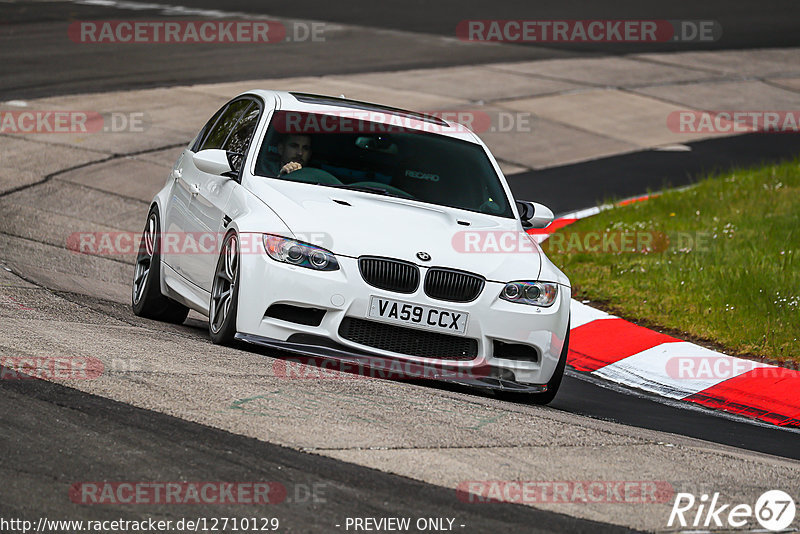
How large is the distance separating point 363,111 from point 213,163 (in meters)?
1.27

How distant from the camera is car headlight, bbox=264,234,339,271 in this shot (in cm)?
689

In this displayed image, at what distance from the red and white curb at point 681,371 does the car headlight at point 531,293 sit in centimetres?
156

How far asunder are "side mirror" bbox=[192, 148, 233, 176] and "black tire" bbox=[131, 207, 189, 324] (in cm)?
101

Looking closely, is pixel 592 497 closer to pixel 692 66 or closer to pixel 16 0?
pixel 692 66

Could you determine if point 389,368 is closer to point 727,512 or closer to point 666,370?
point 727,512

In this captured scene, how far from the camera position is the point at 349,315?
6832 mm

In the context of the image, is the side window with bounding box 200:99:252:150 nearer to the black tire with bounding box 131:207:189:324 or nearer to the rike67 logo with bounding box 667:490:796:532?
the black tire with bounding box 131:207:189:324

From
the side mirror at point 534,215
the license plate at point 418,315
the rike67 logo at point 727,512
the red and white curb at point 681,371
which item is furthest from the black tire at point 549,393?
the rike67 logo at point 727,512

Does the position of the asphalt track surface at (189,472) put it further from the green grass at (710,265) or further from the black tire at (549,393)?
the green grass at (710,265)

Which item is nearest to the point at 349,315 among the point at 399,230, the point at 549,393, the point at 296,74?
→ the point at 399,230

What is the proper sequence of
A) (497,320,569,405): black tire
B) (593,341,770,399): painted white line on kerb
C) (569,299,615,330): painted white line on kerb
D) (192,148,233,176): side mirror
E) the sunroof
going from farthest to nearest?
(569,299,615,330): painted white line on kerb
the sunroof
(593,341,770,399): painted white line on kerb
(192,148,233,176): side mirror
(497,320,569,405): black tire

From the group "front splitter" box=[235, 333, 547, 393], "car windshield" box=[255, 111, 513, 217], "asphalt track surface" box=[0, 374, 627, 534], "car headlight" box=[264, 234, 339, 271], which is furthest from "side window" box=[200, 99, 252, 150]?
"asphalt track surface" box=[0, 374, 627, 534]

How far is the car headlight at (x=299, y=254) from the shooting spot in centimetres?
689

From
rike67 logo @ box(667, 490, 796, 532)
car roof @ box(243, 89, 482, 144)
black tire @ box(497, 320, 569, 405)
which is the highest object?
car roof @ box(243, 89, 482, 144)
